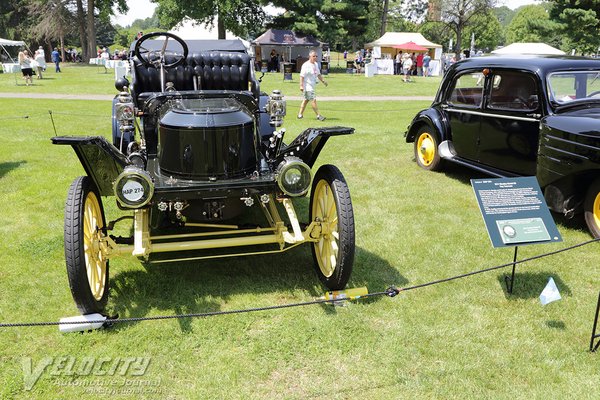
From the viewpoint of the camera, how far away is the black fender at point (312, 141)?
386 centimetres

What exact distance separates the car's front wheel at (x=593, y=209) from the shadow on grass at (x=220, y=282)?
211 centimetres

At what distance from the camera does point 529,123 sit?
5.43 m

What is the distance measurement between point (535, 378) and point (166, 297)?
2.60 metres

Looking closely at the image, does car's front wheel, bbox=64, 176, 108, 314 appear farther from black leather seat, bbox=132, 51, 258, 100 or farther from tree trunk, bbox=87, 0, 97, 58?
tree trunk, bbox=87, 0, 97, 58

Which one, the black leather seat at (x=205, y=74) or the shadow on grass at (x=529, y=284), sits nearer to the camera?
the shadow on grass at (x=529, y=284)

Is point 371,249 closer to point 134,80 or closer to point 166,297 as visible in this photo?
point 166,297

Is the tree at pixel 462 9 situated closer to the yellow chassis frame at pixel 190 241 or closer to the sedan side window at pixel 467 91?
the sedan side window at pixel 467 91

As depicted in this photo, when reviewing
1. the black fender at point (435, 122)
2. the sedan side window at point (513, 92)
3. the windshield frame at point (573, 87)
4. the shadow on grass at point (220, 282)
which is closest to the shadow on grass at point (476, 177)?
the black fender at point (435, 122)

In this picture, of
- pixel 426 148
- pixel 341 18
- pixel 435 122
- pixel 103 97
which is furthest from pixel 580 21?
pixel 435 122

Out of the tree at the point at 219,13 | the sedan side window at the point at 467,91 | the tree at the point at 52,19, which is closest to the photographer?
the sedan side window at the point at 467,91

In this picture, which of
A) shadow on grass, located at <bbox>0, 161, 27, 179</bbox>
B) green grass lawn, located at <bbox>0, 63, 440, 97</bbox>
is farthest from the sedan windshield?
green grass lawn, located at <bbox>0, 63, 440, 97</bbox>

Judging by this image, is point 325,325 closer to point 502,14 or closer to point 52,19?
point 52,19

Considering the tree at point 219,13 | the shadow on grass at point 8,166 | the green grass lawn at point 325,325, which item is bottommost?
the green grass lawn at point 325,325

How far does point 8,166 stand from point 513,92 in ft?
23.9
